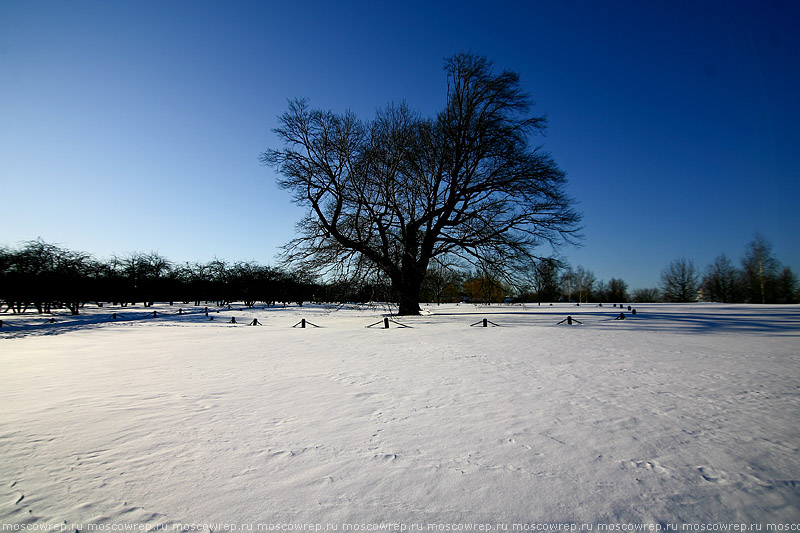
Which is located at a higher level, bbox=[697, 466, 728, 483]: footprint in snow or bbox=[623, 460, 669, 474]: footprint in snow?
bbox=[697, 466, 728, 483]: footprint in snow

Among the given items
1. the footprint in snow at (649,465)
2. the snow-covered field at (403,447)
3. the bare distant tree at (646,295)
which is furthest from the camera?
the bare distant tree at (646,295)

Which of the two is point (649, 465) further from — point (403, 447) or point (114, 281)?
point (114, 281)

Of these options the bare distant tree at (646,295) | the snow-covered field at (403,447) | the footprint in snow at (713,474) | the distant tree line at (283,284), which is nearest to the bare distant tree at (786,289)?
the distant tree line at (283,284)

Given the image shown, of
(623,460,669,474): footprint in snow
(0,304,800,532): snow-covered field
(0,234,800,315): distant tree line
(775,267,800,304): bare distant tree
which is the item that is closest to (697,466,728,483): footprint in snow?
(0,304,800,532): snow-covered field

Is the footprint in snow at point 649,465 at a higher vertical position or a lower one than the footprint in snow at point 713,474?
lower

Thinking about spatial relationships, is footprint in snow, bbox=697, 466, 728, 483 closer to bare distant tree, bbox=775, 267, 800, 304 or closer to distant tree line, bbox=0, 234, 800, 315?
distant tree line, bbox=0, 234, 800, 315

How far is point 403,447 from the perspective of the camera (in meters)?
3.53

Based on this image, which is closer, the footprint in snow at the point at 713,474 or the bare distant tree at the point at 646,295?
the footprint in snow at the point at 713,474

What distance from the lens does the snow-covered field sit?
8.17 feet

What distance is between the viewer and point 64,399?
5270mm

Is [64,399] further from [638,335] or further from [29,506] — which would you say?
[638,335]

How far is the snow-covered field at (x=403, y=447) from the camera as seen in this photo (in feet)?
8.17

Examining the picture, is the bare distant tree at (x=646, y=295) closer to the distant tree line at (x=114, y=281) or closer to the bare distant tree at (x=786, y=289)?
the bare distant tree at (x=786, y=289)

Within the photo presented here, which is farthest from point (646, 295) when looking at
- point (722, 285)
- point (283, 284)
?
point (283, 284)
